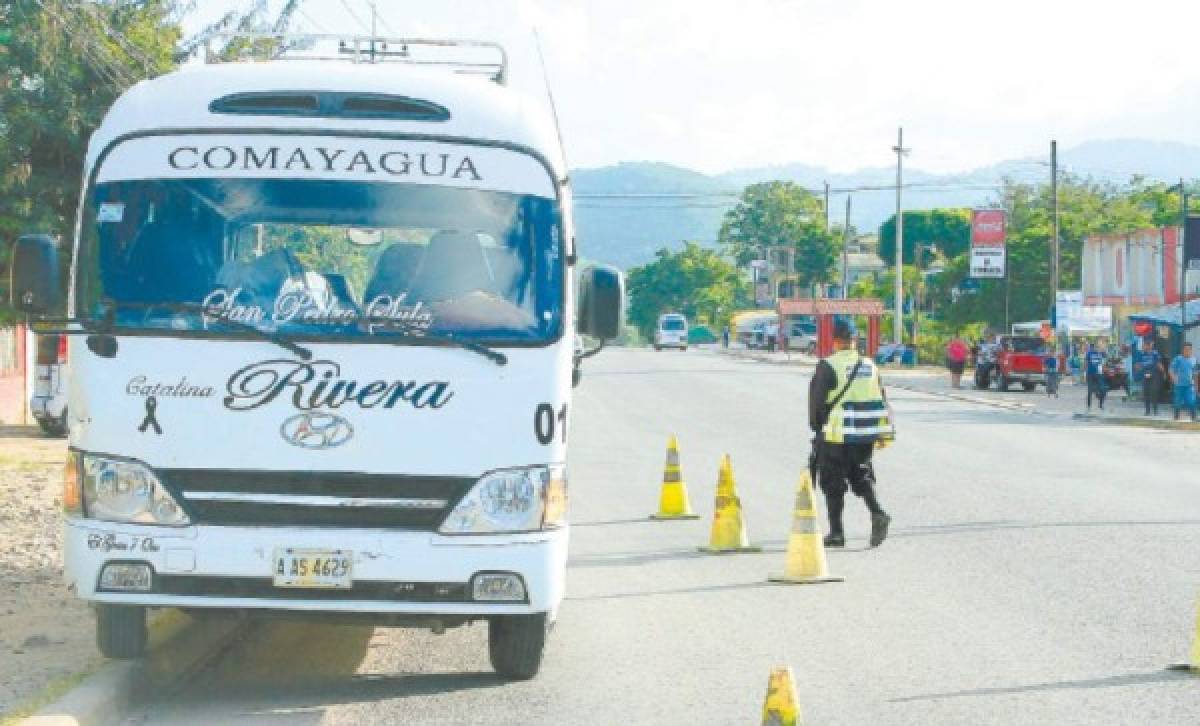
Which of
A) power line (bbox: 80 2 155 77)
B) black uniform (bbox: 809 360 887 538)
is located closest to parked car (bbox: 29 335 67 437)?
power line (bbox: 80 2 155 77)

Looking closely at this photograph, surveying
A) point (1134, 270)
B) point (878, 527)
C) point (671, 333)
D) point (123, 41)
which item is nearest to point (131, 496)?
point (878, 527)

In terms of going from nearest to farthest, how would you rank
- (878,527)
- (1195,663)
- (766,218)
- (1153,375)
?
(1195,663) → (878,527) → (1153,375) → (766,218)

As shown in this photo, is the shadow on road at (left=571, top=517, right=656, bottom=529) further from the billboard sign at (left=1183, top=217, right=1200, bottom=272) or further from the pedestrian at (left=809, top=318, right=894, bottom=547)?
the billboard sign at (left=1183, top=217, right=1200, bottom=272)

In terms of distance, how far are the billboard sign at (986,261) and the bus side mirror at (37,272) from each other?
66758 mm

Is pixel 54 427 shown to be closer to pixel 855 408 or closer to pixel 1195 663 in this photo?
pixel 855 408

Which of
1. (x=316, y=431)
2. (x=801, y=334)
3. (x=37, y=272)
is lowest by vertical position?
(x=801, y=334)

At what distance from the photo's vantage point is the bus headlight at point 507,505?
8.80m

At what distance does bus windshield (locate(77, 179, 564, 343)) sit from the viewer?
9.05 metres

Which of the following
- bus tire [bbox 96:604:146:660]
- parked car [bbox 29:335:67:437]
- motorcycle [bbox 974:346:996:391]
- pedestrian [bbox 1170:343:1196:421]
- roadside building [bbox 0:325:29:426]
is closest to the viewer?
bus tire [bbox 96:604:146:660]

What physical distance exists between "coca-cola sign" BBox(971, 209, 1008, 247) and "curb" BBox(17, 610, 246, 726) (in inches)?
2617

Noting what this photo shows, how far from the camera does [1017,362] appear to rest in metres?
58.5

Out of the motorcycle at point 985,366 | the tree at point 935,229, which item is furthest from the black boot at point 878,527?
the tree at point 935,229

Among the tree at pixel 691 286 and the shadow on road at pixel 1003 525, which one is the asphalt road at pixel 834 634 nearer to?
the shadow on road at pixel 1003 525

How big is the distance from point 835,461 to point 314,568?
7864 mm
